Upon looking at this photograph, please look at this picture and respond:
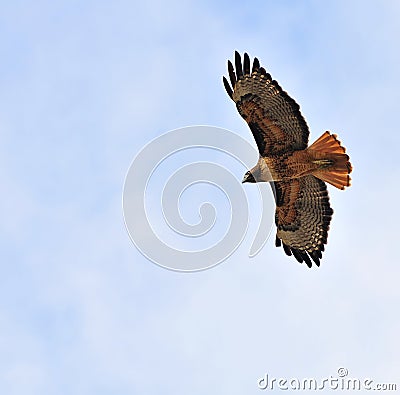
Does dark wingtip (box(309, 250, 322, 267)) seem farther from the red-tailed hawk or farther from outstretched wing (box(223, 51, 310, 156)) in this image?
outstretched wing (box(223, 51, 310, 156))

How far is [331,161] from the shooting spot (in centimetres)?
1405

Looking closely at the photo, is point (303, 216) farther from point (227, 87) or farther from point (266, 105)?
point (227, 87)

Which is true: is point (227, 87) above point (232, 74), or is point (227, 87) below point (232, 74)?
below

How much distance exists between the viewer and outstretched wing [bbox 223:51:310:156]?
46.3ft

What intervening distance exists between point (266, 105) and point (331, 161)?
137cm

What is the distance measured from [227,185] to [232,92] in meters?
1.68

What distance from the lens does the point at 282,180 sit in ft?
48.9

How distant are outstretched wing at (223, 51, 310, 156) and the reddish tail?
325 mm

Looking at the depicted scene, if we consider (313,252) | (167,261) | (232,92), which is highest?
(232,92)

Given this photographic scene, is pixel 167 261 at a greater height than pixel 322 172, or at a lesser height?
lesser

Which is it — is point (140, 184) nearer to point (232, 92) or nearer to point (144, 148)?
point (144, 148)

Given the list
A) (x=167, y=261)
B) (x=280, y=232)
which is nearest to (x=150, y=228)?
(x=167, y=261)

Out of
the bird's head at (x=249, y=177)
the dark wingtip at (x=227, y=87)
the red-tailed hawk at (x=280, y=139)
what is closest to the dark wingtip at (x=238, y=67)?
the red-tailed hawk at (x=280, y=139)

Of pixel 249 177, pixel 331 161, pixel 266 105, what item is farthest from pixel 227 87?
pixel 331 161
